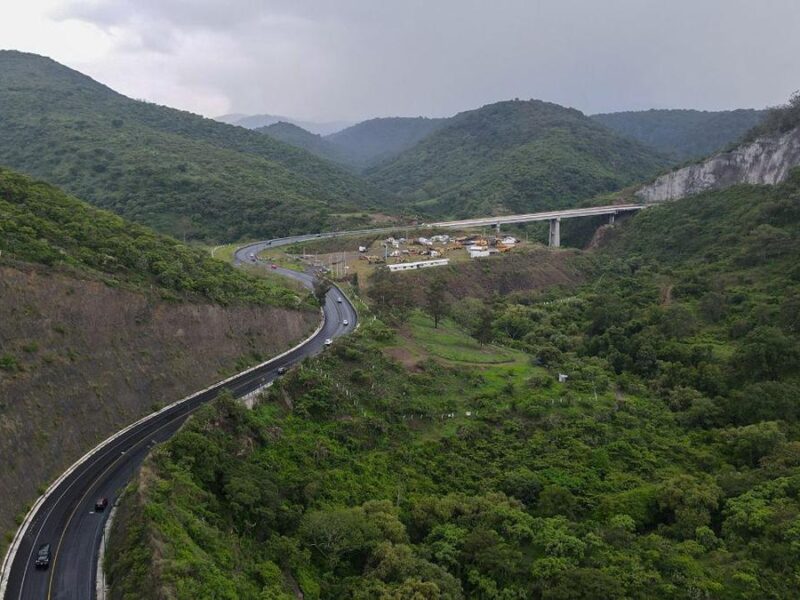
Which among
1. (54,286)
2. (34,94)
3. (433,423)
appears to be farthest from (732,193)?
(34,94)

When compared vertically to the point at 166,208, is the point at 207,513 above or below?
below

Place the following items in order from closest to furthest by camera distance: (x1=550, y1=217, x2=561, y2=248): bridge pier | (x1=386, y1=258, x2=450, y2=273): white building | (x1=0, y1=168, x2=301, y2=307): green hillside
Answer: (x1=0, y1=168, x2=301, y2=307): green hillside < (x1=386, y1=258, x2=450, y2=273): white building < (x1=550, y1=217, x2=561, y2=248): bridge pier

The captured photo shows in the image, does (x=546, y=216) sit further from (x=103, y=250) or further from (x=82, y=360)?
(x=82, y=360)

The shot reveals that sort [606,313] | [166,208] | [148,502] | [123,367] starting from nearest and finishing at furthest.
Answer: [148,502]
[123,367]
[606,313]
[166,208]

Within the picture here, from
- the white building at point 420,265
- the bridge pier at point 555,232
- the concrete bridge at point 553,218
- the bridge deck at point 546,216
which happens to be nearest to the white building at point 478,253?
the white building at point 420,265

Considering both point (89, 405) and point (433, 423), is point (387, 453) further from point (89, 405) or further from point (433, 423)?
point (89, 405)

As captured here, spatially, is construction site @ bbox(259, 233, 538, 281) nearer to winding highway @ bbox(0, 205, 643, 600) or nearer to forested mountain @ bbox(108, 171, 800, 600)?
forested mountain @ bbox(108, 171, 800, 600)

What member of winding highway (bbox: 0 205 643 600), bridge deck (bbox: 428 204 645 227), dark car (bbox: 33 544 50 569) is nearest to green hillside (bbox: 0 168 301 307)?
winding highway (bbox: 0 205 643 600)
